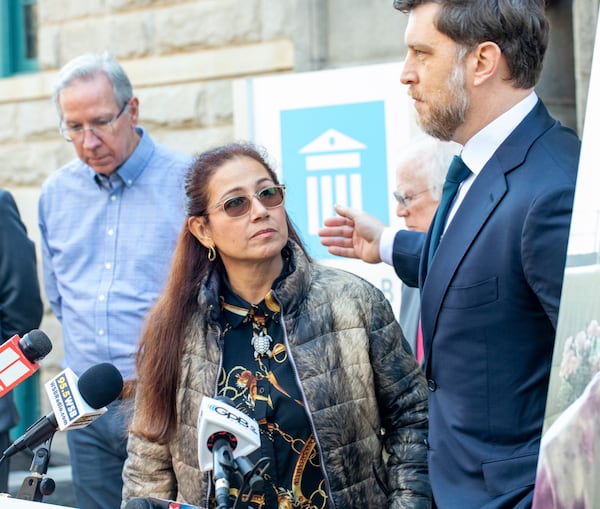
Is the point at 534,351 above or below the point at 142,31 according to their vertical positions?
below

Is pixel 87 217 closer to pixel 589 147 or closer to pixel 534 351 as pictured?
pixel 534 351

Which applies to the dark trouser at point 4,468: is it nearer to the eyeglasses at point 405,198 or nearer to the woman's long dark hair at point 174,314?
the woman's long dark hair at point 174,314

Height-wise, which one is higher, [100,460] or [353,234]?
[353,234]

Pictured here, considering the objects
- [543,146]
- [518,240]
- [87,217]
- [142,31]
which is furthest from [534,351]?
[142,31]

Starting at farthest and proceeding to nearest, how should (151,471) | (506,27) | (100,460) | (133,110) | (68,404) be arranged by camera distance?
1. (133,110)
2. (100,460)
3. (151,471)
4. (68,404)
5. (506,27)

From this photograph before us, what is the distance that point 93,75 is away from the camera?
5.07m

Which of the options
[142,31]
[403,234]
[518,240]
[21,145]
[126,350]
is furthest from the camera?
[21,145]

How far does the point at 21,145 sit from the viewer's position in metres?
8.59

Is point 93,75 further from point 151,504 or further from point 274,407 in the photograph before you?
point 151,504

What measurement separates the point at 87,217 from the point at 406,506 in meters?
2.29

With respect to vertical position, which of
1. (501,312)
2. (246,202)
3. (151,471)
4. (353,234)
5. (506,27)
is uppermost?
(506,27)

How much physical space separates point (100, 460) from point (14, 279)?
2.77 feet

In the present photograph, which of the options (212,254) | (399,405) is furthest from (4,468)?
(399,405)

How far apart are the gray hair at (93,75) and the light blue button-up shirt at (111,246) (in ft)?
0.70
